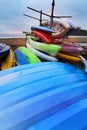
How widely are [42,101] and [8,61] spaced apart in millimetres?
1534

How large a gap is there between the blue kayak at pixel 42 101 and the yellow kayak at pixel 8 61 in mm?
914

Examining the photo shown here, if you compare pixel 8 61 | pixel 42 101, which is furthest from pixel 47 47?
pixel 42 101

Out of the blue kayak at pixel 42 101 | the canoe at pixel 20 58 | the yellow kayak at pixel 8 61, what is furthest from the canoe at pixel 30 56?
the blue kayak at pixel 42 101

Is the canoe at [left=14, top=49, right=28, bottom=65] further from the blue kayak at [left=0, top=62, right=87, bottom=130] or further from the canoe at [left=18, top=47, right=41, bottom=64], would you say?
the blue kayak at [left=0, top=62, right=87, bottom=130]

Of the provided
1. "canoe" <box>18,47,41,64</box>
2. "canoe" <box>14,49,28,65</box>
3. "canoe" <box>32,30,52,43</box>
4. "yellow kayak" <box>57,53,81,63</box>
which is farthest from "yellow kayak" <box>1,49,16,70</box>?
"yellow kayak" <box>57,53,81,63</box>

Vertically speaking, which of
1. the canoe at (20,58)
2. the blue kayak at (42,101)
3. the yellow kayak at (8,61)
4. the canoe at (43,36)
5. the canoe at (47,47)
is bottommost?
the yellow kayak at (8,61)

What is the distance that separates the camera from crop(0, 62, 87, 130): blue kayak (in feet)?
2.82

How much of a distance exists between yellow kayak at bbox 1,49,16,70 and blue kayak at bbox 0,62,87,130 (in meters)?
0.91

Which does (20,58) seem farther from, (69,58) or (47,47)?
(69,58)

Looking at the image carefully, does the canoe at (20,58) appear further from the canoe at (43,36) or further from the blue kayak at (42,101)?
the blue kayak at (42,101)

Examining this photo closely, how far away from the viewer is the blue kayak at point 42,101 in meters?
0.86

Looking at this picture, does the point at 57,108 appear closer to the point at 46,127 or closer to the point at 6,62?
the point at 46,127

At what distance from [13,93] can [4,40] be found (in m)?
2.82

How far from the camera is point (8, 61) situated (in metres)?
2.46
